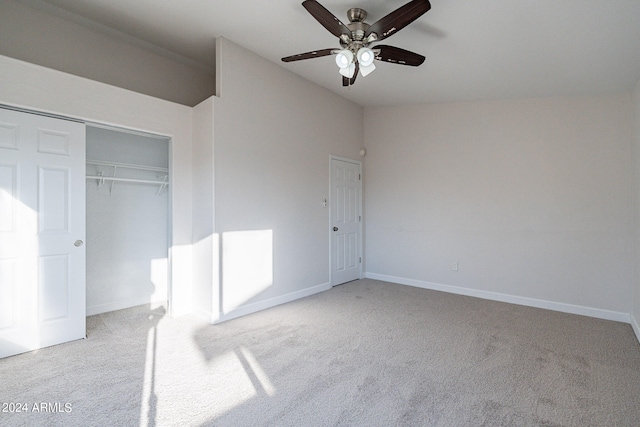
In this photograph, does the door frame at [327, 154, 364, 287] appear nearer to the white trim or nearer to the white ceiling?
the white ceiling

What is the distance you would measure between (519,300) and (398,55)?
3.48 m

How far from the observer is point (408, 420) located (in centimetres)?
184

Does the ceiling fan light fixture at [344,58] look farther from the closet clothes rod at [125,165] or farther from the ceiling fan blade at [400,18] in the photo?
the closet clothes rod at [125,165]

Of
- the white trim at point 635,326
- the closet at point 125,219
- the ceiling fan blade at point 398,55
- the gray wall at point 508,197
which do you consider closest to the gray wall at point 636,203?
the white trim at point 635,326

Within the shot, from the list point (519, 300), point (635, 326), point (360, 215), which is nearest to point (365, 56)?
point (360, 215)

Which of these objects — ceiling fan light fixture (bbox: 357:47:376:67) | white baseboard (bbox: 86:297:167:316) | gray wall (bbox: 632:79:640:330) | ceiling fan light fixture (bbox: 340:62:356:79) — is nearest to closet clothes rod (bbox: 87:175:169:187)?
white baseboard (bbox: 86:297:167:316)

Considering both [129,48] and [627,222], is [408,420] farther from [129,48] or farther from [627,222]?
[129,48]

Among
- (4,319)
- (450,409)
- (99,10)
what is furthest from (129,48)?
(450,409)

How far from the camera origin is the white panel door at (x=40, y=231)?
8.46 feet

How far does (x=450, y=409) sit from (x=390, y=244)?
3.44 meters

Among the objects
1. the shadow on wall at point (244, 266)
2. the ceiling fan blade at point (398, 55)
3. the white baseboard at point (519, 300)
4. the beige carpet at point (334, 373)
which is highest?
the ceiling fan blade at point (398, 55)

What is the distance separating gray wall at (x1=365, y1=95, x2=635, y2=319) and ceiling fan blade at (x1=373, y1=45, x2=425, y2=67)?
2.20 meters

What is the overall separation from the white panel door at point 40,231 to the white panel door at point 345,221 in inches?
124

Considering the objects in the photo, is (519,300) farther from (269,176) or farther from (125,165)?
(125,165)
